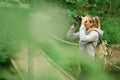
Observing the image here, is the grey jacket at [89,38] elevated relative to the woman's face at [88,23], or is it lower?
lower

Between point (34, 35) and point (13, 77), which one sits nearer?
point (34, 35)

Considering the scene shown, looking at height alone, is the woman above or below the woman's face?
below

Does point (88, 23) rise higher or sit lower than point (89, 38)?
higher

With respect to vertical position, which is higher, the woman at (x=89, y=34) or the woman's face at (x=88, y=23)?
the woman's face at (x=88, y=23)

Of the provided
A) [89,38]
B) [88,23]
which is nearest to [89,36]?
[89,38]

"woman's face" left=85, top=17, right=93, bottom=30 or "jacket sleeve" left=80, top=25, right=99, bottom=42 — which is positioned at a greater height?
"woman's face" left=85, top=17, right=93, bottom=30

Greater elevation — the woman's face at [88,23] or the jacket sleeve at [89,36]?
the woman's face at [88,23]

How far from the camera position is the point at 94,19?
3.51 metres

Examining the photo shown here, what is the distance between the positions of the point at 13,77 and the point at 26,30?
33 cm

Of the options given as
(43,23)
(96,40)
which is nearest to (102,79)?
(43,23)

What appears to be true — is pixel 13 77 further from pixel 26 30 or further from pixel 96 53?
pixel 96 53

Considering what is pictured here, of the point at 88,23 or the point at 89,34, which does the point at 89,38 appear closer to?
the point at 89,34

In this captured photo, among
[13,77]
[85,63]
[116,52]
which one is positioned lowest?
[116,52]

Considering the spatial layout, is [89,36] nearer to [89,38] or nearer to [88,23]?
[89,38]
